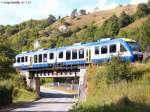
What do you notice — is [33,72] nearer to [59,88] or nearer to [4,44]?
[4,44]

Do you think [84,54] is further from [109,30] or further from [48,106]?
[109,30]

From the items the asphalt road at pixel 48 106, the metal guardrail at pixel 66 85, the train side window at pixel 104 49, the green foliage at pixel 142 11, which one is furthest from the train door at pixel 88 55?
the green foliage at pixel 142 11

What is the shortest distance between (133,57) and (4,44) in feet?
80.0

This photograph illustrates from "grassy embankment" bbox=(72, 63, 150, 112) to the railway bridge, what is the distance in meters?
3.80

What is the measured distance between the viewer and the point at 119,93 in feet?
115

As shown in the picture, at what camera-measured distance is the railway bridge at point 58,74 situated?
55.7 meters

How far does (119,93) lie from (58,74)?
Result: 38.4 meters

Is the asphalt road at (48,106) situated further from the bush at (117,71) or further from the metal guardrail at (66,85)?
the metal guardrail at (66,85)

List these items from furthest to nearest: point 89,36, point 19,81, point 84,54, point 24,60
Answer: point 89,36, point 19,81, point 24,60, point 84,54

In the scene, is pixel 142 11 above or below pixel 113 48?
above

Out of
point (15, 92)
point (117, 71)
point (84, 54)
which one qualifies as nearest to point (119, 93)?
point (117, 71)

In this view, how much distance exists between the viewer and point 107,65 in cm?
4328

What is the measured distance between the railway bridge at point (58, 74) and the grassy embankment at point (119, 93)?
3795 mm

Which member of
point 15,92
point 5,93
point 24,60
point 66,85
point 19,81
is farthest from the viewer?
point 66,85
